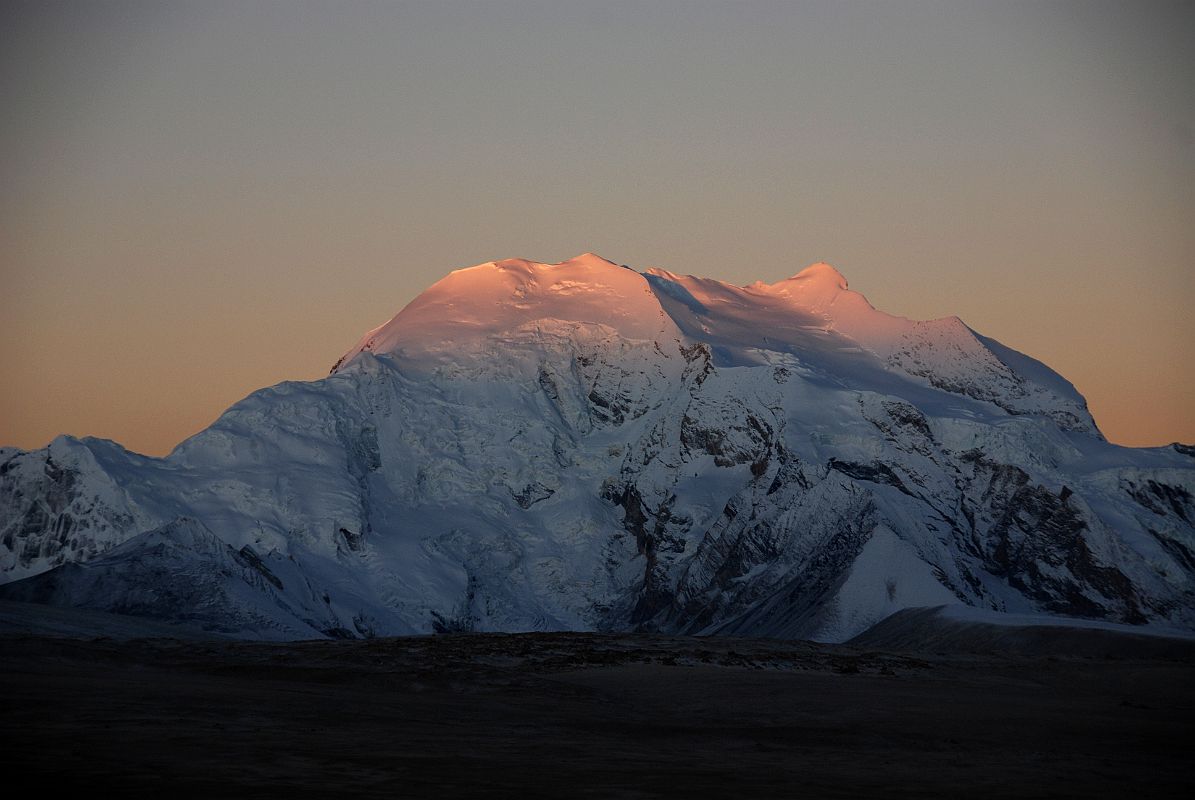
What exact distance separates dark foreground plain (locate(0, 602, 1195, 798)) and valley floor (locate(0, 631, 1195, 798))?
0.16 meters

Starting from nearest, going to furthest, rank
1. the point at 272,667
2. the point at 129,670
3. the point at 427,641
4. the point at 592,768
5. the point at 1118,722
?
the point at 592,768 < the point at 1118,722 < the point at 129,670 < the point at 272,667 < the point at 427,641

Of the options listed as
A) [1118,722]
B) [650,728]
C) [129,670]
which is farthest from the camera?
[129,670]

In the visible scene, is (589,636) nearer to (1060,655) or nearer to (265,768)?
(1060,655)

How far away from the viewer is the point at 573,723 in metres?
75.8

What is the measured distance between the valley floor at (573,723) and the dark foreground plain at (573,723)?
6.3 inches

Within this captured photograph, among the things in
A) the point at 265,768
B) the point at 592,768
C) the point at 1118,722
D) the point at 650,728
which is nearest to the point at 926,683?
the point at 1118,722

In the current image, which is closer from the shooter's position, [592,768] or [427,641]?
[592,768]

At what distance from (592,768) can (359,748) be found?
7.47m

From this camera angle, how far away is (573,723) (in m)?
75.8

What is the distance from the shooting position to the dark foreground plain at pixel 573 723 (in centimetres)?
5297

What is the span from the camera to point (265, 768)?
52.7m

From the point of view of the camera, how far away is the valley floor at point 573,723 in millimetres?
53031

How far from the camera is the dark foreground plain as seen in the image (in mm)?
52969

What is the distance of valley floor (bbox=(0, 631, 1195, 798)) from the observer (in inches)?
2088
